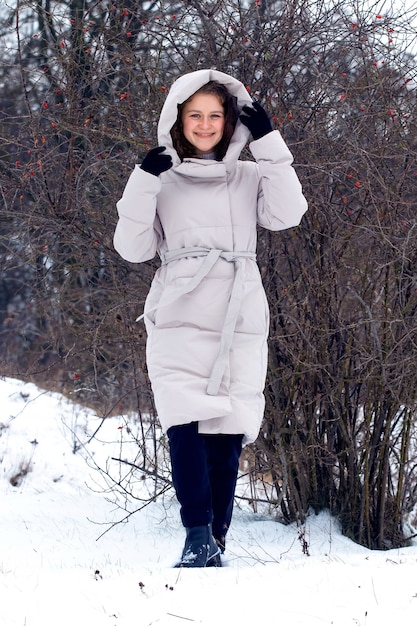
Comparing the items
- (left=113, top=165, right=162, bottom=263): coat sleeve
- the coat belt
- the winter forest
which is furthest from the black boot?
the winter forest

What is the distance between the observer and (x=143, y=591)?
2465 millimetres

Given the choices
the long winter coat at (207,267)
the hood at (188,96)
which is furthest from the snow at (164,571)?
the hood at (188,96)

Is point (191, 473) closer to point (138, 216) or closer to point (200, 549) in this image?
point (200, 549)

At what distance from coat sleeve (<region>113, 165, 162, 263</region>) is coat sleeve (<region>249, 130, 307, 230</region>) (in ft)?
1.28

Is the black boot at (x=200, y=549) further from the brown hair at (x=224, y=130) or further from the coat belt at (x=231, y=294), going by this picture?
the brown hair at (x=224, y=130)

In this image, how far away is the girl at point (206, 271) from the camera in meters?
3.07

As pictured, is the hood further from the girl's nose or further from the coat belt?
the coat belt

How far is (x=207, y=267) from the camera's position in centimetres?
310

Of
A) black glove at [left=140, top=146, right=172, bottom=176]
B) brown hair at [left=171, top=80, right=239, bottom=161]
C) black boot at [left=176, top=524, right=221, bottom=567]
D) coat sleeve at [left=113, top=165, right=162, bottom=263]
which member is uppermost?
brown hair at [left=171, top=80, right=239, bottom=161]

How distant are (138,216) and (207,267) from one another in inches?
11.7

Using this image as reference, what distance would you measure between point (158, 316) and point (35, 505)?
2326 millimetres

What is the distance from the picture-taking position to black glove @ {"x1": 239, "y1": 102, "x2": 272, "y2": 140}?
3164 mm

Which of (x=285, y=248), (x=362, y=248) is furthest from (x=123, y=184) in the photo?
(x=362, y=248)

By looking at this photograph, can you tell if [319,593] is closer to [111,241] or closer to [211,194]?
[211,194]
